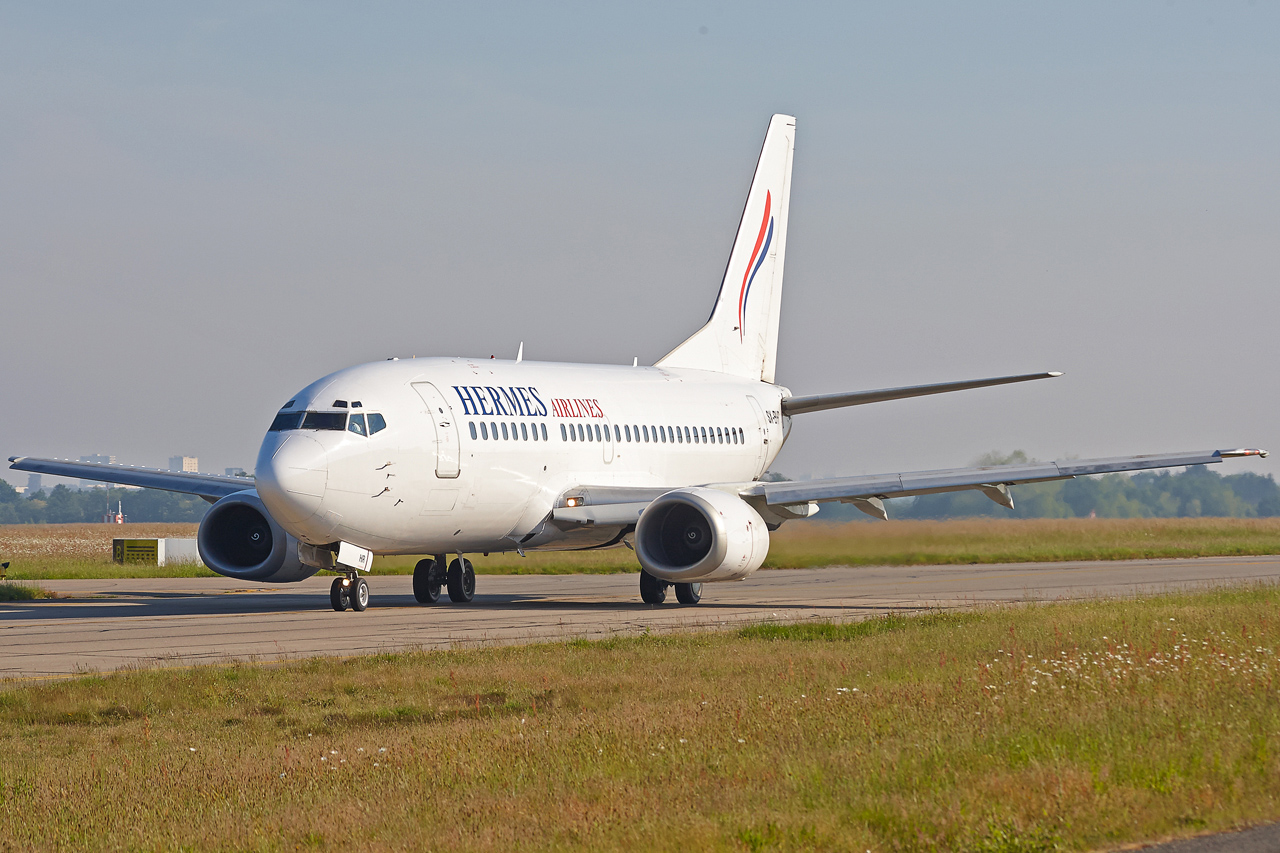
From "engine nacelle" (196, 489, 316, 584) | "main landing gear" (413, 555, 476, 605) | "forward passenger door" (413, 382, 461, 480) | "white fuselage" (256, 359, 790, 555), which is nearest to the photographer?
"white fuselage" (256, 359, 790, 555)

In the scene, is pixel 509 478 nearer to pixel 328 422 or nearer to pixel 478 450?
pixel 478 450

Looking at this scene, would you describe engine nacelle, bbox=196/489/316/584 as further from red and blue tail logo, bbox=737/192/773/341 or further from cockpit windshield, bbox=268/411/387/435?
red and blue tail logo, bbox=737/192/773/341

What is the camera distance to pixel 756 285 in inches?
1425

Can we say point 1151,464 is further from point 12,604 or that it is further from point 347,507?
point 12,604

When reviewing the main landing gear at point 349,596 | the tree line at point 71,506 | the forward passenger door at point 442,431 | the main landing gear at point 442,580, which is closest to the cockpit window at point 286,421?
the forward passenger door at point 442,431

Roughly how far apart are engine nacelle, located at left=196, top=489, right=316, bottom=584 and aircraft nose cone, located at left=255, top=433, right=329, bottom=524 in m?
4.15

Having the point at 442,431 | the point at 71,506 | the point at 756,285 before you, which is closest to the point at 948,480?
the point at 442,431

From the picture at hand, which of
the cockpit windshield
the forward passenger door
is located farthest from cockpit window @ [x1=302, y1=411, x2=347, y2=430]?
the forward passenger door

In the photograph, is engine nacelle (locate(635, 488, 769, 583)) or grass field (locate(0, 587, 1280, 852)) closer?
grass field (locate(0, 587, 1280, 852))

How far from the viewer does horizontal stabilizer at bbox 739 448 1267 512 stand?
23938 millimetres

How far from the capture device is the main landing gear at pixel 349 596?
24.4 m

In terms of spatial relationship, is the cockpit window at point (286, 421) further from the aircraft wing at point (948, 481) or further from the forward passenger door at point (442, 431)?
the aircraft wing at point (948, 481)

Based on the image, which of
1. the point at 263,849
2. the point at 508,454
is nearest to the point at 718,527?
the point at 508,454

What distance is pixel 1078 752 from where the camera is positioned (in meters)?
9.33
